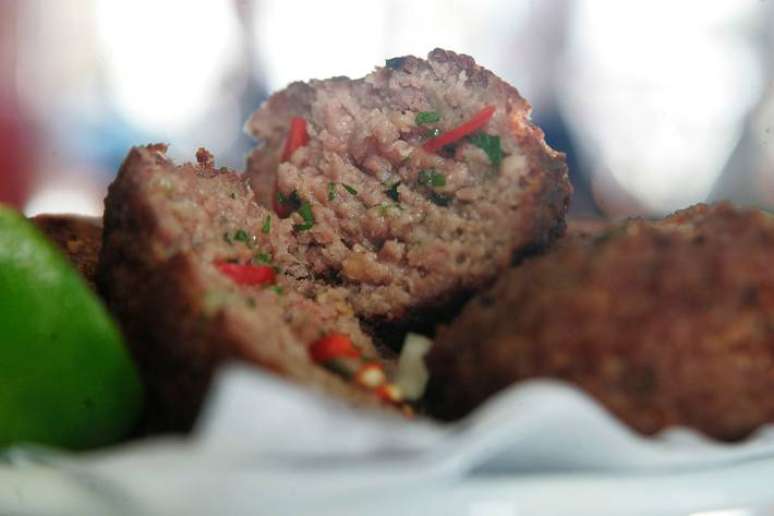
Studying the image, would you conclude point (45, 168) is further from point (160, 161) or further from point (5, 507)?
point (5, 507)

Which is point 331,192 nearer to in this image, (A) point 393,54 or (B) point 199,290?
(B) point 199,290

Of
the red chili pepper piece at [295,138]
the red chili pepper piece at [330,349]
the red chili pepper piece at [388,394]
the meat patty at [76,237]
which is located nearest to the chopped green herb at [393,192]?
the red chili pepper piece at [295,138]

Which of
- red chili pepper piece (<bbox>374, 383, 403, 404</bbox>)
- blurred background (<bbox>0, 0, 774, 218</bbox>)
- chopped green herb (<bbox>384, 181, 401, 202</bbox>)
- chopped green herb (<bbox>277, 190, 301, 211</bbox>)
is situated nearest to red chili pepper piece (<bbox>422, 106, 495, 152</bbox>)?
chopped green herb (<bbox>384, 181, 401, 202</bbox>)

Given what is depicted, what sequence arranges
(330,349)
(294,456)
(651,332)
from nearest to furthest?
1. (294,456)
2. (651,332)
3. (330,349)

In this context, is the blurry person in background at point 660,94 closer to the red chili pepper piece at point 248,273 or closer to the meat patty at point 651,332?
the red chili pepper piece at point 248,273

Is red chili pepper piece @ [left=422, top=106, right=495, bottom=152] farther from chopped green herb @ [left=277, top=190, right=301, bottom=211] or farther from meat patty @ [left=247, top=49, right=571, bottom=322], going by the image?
chopped green herb @ [left=277, top=190, right=301, bottom=211]

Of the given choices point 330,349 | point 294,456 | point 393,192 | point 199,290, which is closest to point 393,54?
point 393,192
